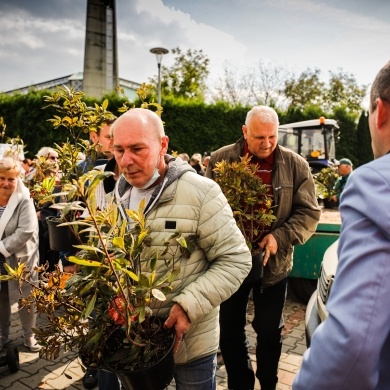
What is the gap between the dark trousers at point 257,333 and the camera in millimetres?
2818

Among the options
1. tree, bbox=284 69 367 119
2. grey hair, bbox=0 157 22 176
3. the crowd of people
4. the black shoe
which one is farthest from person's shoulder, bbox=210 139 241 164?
tree, bbox=284 69 367 119

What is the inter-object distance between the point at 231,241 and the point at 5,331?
327 cm

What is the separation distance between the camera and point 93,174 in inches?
53.3

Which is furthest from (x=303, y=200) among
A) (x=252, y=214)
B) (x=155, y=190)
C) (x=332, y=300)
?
(x=332, y=300)

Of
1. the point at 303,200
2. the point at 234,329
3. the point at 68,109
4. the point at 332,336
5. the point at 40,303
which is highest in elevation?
the point at 68,109

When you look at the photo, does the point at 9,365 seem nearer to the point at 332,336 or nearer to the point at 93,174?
the point at 93,174

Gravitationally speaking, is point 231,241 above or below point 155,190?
below

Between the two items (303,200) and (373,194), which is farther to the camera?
(303,200)

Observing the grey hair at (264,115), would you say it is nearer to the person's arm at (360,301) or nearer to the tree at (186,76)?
the person's arm at (360,301)

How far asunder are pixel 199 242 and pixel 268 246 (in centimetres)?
93

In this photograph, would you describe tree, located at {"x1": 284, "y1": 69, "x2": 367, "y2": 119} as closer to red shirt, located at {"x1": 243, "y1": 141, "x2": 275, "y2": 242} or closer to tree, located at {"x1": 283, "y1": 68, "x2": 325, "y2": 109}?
tree, located at {"x1": 283, "y1": 68, "x2": 325, "y2": 109}

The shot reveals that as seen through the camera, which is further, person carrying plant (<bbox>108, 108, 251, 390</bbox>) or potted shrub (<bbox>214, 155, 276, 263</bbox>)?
potted shrub (<bbox>214, 155, 276, 263</bbox>)

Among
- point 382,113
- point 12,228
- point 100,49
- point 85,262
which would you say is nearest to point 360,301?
point 382,113

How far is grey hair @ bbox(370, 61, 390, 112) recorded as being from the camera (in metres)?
0.95
